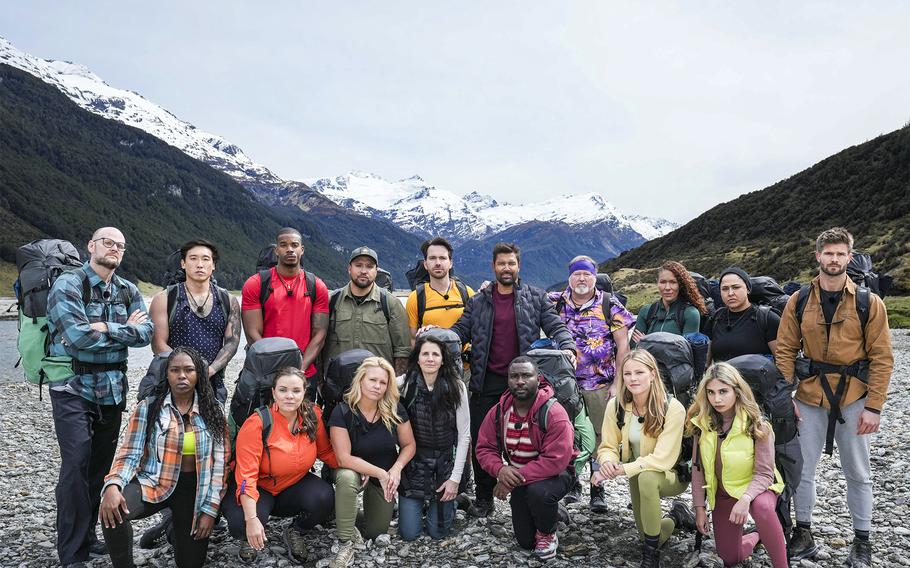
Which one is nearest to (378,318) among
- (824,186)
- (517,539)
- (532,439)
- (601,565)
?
(532,439)

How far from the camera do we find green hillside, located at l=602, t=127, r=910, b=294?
58.9m

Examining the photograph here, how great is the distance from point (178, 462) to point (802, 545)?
7.31 m

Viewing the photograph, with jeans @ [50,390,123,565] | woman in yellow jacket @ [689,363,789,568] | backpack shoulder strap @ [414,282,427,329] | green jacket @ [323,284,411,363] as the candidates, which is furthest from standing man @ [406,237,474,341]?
jeans @ [50,390,123,565]

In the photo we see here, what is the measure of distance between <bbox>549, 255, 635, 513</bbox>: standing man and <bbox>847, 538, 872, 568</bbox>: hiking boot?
2985mm

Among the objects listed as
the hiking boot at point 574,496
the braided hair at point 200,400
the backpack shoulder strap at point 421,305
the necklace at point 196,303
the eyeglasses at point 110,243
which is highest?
the eyeglasses at point 110,243

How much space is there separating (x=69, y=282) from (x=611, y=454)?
22.2ft

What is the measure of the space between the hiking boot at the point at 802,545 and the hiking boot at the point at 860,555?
1.16 ft

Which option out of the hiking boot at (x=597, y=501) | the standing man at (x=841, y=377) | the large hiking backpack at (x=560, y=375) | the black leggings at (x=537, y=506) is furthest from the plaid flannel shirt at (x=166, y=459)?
the standing man at (x=841, y=377)

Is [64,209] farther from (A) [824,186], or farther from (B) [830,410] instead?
(B) [830,410]

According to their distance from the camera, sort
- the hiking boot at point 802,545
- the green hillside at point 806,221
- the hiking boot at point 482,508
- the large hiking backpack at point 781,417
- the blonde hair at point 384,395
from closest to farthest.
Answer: the large hiking backpack at point 781,417, the hiking boot at point 802,545, the blonde hair at point 384,395, the hiking boot at point 482,508, the green hillside at point 806,221

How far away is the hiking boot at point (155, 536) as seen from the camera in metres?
7.26

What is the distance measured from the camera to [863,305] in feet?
21.0

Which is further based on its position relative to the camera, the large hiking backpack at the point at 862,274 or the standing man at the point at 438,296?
the standing man at the point at 438,296

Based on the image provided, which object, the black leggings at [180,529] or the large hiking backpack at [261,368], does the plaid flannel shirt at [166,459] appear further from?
the large hiking backpack at [261,368]
